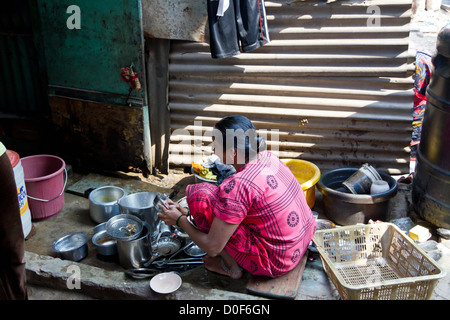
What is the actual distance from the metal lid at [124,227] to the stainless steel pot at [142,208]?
0.51ft

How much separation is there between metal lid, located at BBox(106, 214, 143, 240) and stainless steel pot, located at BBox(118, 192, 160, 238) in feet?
0.51

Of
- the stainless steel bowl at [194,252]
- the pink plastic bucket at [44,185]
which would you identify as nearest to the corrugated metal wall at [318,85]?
the pink plastic bucket at [44,185]

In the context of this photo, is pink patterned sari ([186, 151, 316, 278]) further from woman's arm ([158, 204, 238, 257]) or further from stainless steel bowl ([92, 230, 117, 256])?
stainless steel bowl ([92, 230, 117, 256])

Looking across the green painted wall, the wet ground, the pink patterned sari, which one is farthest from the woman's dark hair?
the green painted wall

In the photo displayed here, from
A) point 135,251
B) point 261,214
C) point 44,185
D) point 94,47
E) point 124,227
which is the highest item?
point 94,47

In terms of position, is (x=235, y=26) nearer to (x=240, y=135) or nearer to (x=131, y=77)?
(x=131, y=77)

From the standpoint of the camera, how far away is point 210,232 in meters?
3.11

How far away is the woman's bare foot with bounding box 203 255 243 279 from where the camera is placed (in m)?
3.45

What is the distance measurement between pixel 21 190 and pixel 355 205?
129 inches

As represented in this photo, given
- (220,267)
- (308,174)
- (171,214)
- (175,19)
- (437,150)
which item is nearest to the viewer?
(171,214)

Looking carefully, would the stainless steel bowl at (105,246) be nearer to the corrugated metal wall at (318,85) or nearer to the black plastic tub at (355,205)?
the corrugated metal wall at (318,85)

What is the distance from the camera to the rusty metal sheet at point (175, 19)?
4633mm

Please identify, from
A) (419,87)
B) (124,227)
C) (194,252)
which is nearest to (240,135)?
(194,252)
